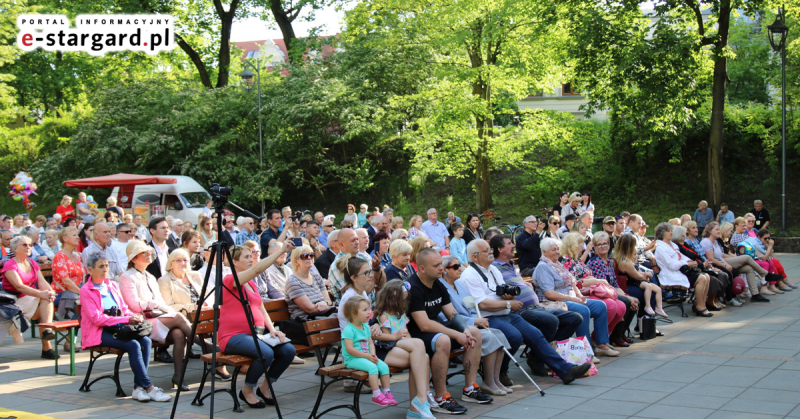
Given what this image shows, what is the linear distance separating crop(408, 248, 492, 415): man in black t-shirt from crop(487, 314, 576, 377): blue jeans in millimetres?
622

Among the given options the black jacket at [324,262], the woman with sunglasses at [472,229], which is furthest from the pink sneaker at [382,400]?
the woman with sunglasses at [472,229]

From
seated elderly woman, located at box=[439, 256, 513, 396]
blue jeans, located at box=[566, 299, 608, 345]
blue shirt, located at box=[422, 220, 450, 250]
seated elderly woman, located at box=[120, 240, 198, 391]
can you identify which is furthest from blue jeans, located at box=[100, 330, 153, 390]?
blue shirt, located at box=[422, 220, 450, 250]

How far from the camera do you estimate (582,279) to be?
341 inches

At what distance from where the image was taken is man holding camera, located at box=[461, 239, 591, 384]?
23.4ft

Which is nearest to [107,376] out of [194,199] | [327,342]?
[327,342]

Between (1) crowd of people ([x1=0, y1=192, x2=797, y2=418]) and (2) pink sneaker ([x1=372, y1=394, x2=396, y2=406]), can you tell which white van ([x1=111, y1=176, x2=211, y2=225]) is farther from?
(2) pink sneaker ([x1=372, y1=394, x2=396, y2=406])

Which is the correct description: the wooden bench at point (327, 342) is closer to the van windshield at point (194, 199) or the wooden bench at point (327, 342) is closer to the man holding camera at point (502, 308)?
the man holding camera at point (502, 308)

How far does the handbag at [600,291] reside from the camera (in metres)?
8.50

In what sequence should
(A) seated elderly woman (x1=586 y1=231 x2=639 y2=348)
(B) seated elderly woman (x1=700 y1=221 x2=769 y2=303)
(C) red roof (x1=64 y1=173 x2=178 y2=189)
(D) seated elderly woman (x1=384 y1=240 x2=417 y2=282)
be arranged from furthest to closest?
(C) red roof (x1=64 y1=173 x2=178 y2=189), (B) seated elderly woman (x1=700 y1=221 x2=769 y2=303), (A) seated elderly woman (x1=586 y1=231 x2=639 y2=348), (D) seated elderly woman (x1=384 y1=240 x2=417 y2=282)

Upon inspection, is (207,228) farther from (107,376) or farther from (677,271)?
(677,271)

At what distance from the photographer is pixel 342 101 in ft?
Answer: 89.2

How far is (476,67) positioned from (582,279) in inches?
559

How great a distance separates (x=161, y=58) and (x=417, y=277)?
33.6 m

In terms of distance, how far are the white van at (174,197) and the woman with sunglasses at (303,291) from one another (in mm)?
18212
